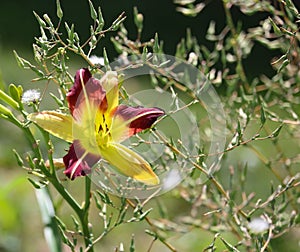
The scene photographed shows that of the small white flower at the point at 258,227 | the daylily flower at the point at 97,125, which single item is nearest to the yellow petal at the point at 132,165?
the daylily flower at the point at 97,125

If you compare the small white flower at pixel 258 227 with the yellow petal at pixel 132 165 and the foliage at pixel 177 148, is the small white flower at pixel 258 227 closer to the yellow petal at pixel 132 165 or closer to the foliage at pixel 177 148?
the foliage at pixel 177 148

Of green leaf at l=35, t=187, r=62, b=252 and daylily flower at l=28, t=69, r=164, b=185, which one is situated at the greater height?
daylily flower at l=28, t=69, r=164, b=185

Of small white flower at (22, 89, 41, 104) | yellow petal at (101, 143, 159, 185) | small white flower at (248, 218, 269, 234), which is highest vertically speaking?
small white flower at (22, 89, 41, 104)

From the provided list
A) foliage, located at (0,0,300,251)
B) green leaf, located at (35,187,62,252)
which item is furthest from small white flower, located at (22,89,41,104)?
green leaf, located at (35,187,62,252)

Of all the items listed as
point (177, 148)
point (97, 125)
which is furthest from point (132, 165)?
point (177, 148)

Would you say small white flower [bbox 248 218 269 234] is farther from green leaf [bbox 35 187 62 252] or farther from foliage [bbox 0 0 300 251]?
green leaf [bbox 35 187 62 252]

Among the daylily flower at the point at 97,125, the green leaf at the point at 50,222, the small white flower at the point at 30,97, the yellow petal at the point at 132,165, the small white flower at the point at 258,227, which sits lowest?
the small white flower at the point at 258,227

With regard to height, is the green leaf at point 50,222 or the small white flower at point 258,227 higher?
the green leaf at point 50,222

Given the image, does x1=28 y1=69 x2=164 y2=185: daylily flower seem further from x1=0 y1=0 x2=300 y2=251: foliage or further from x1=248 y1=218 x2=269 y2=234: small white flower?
x1=248 y1=218 x2=269 y2=234: small white flower

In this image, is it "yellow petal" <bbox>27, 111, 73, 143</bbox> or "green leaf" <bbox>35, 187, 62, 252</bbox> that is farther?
"green leaf" <bbox>35, 187, 62, 252</bbox>
